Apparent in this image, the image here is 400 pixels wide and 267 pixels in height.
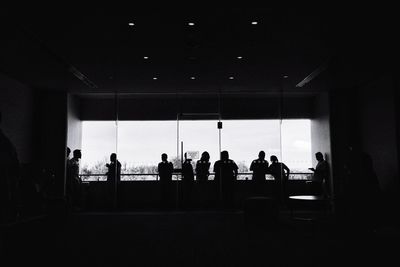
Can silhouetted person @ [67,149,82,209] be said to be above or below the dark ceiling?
below

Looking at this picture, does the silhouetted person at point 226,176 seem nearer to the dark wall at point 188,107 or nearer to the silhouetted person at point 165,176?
the silhouetted person at point 165,176

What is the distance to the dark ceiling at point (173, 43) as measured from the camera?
16.9ft

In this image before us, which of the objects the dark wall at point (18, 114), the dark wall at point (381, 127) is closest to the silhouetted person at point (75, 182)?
the dark wall at point (18, 114)

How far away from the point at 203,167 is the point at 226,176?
36.7 inches

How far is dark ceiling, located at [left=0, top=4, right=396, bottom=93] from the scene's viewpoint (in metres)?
5.14

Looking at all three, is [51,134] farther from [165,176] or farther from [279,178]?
[279,178]

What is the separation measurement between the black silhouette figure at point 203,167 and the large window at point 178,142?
15cm

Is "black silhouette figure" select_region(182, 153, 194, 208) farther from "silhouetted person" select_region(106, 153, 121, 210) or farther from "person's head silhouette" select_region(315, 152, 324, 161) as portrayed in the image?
"person's head silhouette" select_region(315, 152, 324, 161)

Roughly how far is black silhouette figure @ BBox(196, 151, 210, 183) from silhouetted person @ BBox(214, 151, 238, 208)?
45 centimetres

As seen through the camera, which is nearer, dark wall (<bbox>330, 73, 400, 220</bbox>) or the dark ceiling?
the dark ceiling

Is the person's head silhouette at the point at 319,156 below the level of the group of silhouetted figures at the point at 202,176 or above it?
above

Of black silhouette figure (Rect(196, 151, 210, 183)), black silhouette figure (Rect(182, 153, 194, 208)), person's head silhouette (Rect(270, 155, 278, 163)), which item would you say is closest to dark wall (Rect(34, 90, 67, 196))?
black silhouette figure (Rect(182, 153, 194, 208))

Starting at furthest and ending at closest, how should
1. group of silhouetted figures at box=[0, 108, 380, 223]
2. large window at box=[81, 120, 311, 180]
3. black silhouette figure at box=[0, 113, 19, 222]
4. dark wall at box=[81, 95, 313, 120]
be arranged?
dark wall at box=[81, 95, 313, 120]
large window at box=[81, 120, 311, 180]
group of silhouetted figures at box=[0, 108, 380, 223]
black silhouette figure at box=[0, 113, 19, 222]

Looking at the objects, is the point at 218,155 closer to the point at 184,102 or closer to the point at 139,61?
the point at 184,102
